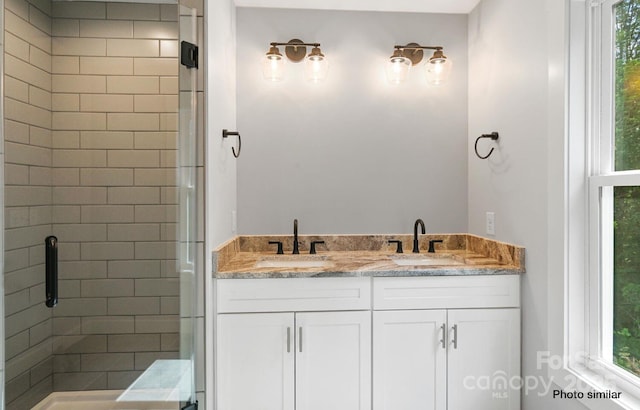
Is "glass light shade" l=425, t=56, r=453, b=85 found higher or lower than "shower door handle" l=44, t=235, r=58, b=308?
higher

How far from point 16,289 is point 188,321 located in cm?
63

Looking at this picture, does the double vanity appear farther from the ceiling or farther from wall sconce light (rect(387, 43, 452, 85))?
the ceiling

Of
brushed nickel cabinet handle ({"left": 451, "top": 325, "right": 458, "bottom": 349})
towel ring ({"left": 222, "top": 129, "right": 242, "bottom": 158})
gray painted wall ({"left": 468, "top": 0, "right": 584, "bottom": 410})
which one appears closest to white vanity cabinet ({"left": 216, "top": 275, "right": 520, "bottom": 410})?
brushed nickel cabinet handle ({"left": 451, "top": 325, "right": 458, "bottom": 349})

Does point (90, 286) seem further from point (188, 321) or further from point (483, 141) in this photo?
point (483, 141)

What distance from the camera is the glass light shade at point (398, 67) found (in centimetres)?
228

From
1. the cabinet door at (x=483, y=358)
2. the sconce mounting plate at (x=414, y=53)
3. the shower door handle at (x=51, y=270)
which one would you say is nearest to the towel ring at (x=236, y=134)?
the shower door handle at (x=51, y=270)

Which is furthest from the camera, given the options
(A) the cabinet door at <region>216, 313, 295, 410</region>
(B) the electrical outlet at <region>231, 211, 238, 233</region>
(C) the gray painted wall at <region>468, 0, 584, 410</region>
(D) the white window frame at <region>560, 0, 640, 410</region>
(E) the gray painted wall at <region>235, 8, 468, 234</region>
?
(E) the gray painted wall at <region>235, 8, 468, 234</region>

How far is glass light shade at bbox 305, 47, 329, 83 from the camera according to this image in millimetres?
2273


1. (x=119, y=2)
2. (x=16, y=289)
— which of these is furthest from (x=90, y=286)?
(x=119, y=2)

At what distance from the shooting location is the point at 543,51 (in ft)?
5.42

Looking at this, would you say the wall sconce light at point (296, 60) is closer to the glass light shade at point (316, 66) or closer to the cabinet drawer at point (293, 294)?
the glass light shade at point (316, 66)

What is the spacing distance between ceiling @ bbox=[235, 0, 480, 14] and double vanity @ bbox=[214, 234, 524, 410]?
4.92 ft

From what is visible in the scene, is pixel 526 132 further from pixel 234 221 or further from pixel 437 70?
pixel 234 221

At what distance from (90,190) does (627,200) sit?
79.6 inches
